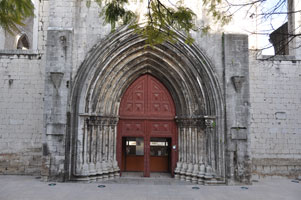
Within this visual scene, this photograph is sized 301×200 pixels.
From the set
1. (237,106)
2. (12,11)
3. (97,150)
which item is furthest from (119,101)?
(12,11)

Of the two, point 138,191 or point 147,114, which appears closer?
point 138,191

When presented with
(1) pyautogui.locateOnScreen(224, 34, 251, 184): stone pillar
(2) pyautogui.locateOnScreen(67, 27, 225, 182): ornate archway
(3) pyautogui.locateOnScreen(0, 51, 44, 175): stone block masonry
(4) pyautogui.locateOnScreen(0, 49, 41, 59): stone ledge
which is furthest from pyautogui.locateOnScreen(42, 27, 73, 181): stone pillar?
(1) pyautogui.locateOnScreen(224, 34, 251, 184): stone pillar

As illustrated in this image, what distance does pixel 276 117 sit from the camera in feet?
25.0

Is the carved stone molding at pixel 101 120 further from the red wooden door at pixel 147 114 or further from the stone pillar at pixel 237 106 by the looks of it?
the stone pillar at pixel 237 106

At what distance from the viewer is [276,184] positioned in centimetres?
653

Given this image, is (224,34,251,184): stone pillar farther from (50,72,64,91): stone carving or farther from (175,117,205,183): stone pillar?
(50,72,64,91): stone carving

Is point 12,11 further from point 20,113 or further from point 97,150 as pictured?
point 20,113

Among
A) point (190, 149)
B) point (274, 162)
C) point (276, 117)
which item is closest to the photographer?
point (190, 149)

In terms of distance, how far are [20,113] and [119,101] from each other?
3261 mm

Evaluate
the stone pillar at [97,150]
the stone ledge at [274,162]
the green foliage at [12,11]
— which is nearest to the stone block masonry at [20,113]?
the stone pillar at [97,150]

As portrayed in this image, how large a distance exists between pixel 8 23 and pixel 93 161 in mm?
4077

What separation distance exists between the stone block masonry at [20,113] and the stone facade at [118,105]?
3 centimetres

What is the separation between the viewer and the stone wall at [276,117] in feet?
24.5

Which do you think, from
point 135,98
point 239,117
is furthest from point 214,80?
point 135,98
